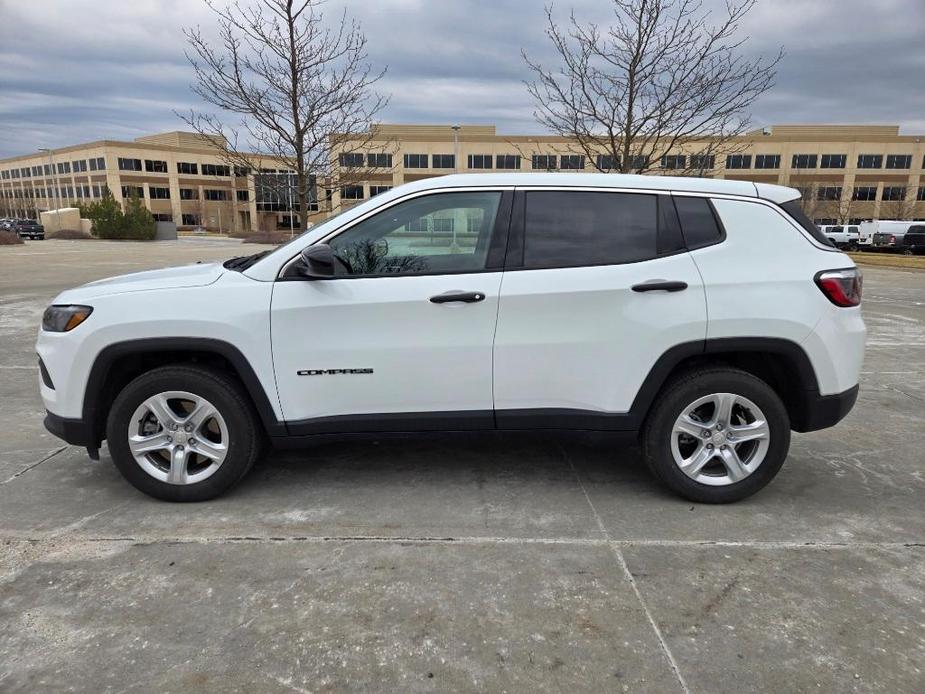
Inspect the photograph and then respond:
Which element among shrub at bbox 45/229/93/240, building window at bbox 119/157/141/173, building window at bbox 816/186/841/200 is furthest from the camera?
building window at bbox 119/157/141/173

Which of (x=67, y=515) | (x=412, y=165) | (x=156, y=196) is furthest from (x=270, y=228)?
(x=67, y=515)

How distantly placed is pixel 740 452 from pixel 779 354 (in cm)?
62

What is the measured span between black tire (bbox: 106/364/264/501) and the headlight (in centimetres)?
44

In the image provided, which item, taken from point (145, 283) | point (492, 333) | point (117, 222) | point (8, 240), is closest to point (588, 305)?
point (492, 333)

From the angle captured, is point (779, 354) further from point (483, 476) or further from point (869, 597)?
point (483, 476)

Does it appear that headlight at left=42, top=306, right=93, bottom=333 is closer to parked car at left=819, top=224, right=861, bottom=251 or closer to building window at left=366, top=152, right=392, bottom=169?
building window at left=366, top=152, right=392, bottom=169

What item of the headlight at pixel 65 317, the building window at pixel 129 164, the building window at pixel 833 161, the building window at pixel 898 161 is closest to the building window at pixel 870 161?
the building window at pixel 898 161

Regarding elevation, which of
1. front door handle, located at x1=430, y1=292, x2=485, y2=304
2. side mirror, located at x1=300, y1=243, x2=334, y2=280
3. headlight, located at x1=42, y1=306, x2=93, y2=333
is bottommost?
headlight, located at x1=42, y1=306, x2=93, y2=333

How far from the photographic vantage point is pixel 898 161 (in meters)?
74.4

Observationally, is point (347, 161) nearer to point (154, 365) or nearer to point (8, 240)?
point (154, 365)

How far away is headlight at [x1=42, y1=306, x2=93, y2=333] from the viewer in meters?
3.37

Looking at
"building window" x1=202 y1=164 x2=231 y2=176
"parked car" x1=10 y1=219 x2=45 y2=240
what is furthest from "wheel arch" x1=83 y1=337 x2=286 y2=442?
"building window" x1=202 y1=164 x2=231 y2=176

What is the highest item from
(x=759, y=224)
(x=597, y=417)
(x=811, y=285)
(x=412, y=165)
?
(x=412, y=165)

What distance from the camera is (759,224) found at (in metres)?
A: 3.45
